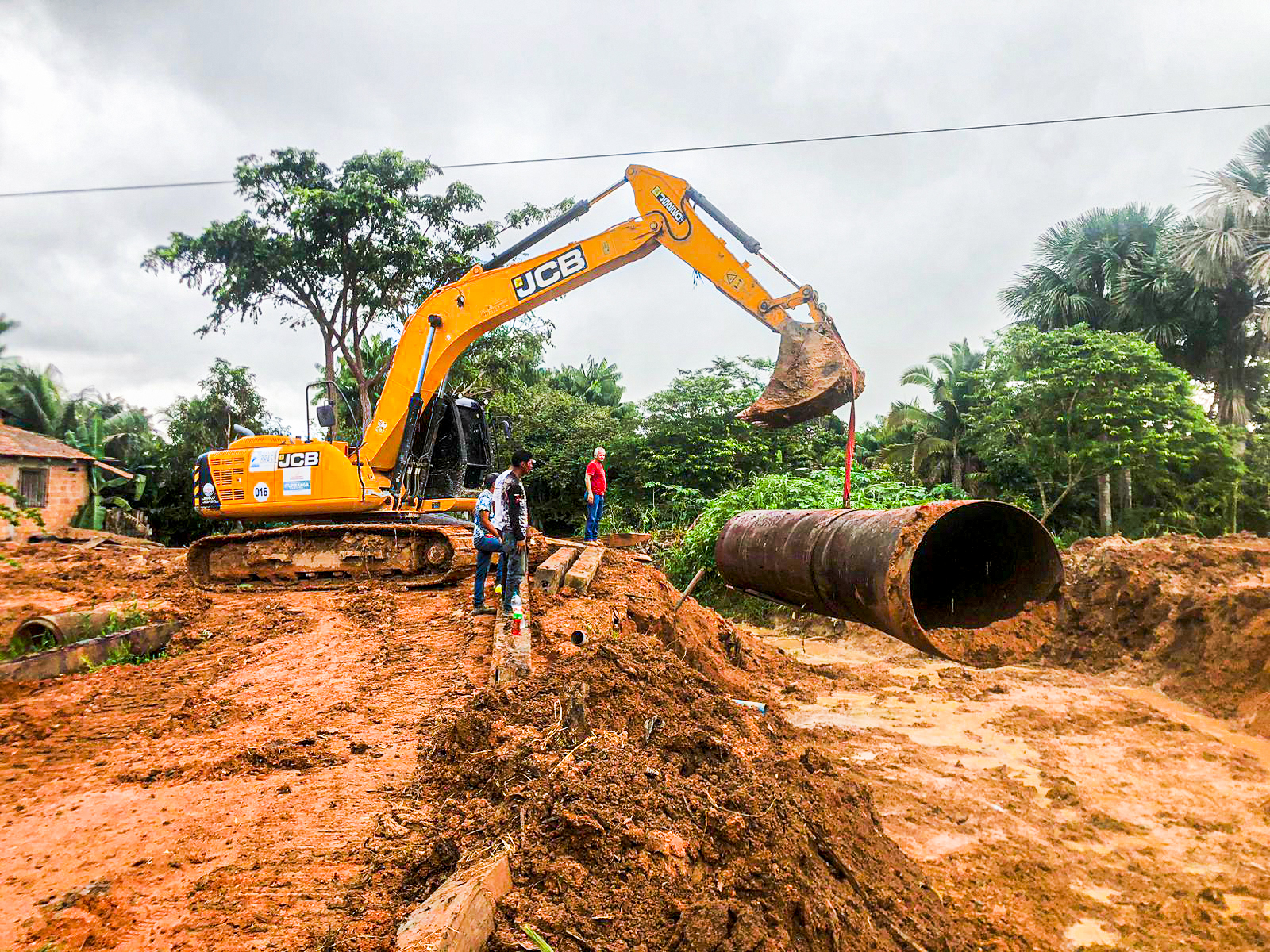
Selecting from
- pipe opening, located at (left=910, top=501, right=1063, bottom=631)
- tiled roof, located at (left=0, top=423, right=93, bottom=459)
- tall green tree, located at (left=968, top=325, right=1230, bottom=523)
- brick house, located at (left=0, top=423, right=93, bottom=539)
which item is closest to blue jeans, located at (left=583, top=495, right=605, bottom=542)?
pipe opening, located at (left=910, top=501, right=1063, bottom=631)

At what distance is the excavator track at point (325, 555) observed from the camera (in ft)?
30.2

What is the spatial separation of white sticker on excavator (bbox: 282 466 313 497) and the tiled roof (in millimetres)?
15555

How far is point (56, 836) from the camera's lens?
333 cm

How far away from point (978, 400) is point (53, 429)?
31.2 meters

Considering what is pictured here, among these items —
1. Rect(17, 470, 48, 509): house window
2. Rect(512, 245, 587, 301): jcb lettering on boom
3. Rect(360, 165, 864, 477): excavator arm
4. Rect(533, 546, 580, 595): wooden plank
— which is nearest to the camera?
Rect(533, 546, 580, 595): wooden plank

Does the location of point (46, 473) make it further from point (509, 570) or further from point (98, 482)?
point (509, 570)

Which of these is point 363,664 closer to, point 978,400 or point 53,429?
point 978,400

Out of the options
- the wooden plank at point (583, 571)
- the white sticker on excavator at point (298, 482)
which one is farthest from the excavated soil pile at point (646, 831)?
the white sticker on excavator at point (298, 482)

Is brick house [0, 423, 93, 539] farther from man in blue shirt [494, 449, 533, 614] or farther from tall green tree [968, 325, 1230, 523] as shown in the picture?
tall green tree [968, 325, 1230, 523]

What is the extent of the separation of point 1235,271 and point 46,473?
33.9 metres

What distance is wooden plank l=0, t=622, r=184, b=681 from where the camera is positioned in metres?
5.76

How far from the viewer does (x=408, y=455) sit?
9.59m

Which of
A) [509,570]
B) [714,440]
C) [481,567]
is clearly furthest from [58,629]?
[714,440]

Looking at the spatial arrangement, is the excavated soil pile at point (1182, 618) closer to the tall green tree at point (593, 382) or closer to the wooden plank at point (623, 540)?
the wooden plank at point (623, 540)
